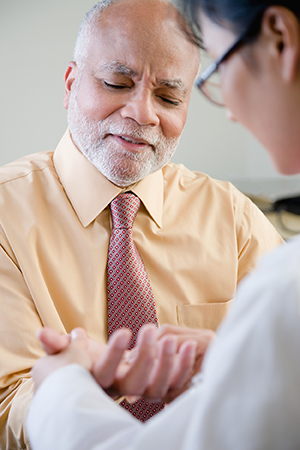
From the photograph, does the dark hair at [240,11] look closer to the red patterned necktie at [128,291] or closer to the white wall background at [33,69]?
the red patterned necktie at [128,291]

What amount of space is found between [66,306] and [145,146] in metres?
0.46

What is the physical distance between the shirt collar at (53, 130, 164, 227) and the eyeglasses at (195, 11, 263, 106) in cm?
56

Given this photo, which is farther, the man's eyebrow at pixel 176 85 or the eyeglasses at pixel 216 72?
the man's eyebrow at pixel 176 85

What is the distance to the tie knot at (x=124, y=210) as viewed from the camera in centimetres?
131

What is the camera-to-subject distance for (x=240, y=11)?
604 mm

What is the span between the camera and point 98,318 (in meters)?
1.24

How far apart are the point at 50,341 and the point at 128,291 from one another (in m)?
0.51

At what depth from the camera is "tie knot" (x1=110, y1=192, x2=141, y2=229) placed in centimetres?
131

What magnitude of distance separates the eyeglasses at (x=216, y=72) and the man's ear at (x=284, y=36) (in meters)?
0.01

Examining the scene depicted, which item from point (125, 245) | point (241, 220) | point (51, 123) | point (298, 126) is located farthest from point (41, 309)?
point (51, 123)

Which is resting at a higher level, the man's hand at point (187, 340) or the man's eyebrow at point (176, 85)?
the man's eyebrow at point (176, 85)

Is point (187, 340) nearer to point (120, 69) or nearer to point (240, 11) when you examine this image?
point (240, 11)

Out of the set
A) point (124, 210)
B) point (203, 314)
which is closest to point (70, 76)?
point (124, 210)

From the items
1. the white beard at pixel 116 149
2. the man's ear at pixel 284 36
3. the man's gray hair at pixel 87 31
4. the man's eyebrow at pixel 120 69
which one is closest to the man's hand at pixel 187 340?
the man's ear at pixel 284 36
